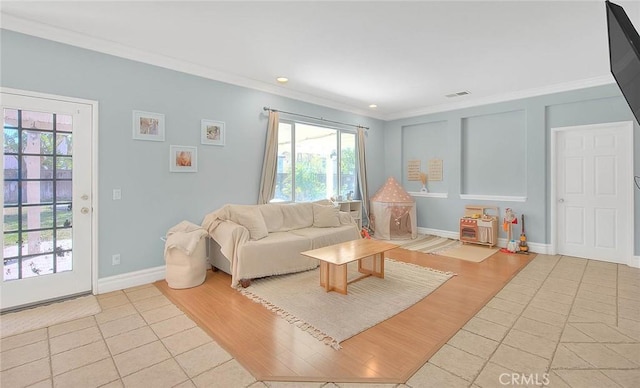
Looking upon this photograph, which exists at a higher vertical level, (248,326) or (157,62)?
(157,62)

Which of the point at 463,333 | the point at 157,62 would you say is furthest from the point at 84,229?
the point at 463,333

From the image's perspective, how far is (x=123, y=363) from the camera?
2049mm

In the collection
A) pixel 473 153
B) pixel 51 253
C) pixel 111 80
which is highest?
pixel 111 80

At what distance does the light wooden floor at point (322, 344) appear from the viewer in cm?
197

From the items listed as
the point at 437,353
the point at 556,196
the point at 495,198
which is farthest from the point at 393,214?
the point at 437,353

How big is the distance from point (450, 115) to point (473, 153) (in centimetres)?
86

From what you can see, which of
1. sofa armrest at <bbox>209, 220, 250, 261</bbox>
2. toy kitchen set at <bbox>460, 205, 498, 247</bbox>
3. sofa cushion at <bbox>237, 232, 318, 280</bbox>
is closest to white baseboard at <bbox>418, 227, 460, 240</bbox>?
toy kitchen set at <bbox>460, 205, 498, 247</bbox>

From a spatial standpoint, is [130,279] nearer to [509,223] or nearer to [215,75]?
[215,75]

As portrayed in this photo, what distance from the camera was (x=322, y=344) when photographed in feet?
7.45

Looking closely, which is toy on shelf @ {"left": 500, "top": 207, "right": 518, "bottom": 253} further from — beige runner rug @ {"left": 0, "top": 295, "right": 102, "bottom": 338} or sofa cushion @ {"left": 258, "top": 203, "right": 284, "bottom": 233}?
beige runner rug @ {"left": 0, "top": 295, "right": 102, "bottom": 338}

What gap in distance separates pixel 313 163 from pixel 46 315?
4.03 m

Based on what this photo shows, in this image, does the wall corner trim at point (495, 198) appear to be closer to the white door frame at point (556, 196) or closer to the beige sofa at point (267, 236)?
the white door frame at point (556, 196)

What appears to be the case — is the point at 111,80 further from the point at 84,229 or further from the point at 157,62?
the point at 84,229

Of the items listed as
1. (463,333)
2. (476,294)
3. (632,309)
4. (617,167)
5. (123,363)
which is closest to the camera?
(123,363)
